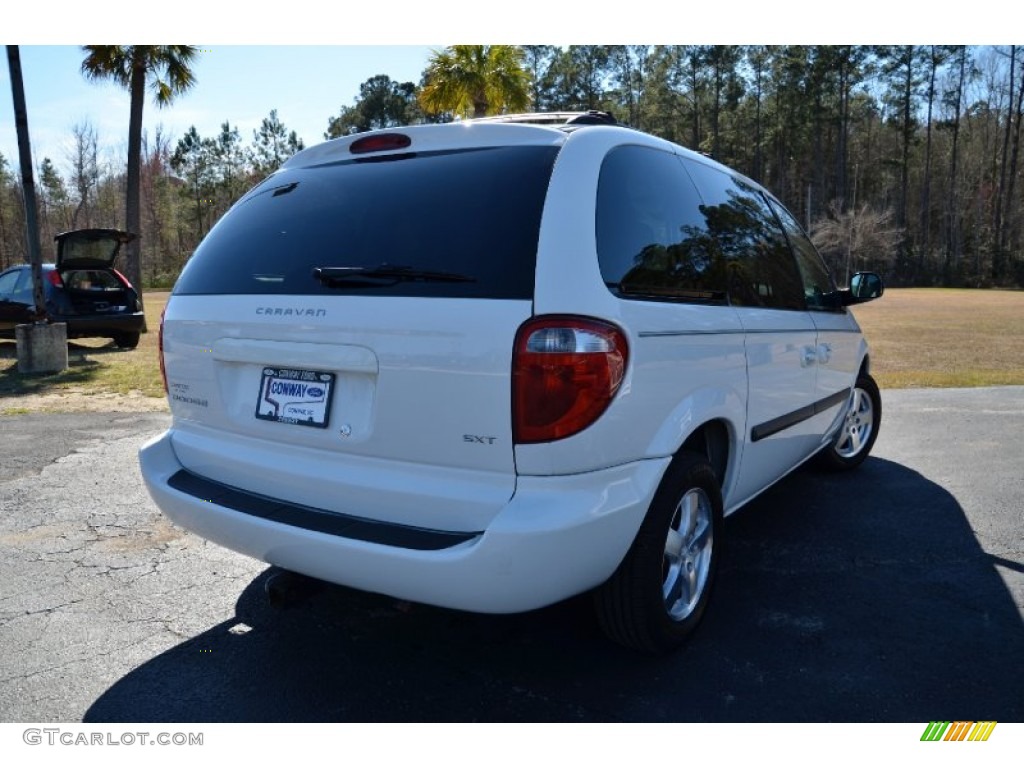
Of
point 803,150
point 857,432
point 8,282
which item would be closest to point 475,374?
point 857,432

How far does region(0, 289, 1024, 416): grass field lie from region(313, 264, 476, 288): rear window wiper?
637cm

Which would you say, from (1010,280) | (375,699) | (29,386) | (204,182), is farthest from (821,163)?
(375,699)

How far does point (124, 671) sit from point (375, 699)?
0.91m

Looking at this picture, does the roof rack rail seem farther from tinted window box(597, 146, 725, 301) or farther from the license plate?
the license plate

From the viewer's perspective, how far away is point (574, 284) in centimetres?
218

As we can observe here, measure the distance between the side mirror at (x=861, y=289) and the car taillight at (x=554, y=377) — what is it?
295 centimetres

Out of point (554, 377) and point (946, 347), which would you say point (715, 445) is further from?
point (946, 347)

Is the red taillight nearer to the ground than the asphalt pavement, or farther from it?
farther from it

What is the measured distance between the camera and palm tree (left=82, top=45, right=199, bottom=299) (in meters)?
17.9

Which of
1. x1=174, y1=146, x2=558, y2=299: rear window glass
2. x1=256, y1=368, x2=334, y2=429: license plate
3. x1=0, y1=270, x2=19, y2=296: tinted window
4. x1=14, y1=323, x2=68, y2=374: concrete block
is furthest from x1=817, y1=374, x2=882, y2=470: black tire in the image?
x1=0, y1=270, x2=19, y2=296: tinted window

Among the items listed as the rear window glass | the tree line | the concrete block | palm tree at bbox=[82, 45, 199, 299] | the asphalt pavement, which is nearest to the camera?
the rear window glass

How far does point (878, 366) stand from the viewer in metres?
12.5

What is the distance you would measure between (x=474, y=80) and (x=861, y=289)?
627 inches

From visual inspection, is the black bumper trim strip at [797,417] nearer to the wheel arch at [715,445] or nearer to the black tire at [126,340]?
the wheel arch at [715,445]
